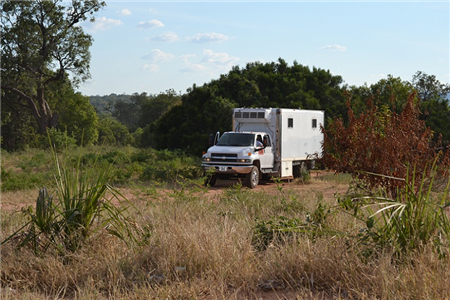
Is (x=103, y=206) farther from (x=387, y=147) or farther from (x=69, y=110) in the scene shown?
(x=69, y=110)

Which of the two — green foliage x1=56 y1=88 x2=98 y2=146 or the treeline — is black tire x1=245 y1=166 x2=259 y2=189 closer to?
the treeline

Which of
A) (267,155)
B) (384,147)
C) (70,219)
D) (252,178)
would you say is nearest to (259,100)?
(267,155)

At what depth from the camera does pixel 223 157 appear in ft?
62.8

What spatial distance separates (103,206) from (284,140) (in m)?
14.5

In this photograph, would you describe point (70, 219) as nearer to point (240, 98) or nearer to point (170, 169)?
point (170, 169)

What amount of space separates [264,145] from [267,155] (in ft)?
1.56

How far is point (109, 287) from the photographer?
560 cm

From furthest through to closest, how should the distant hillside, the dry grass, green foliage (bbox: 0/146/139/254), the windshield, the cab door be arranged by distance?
the distant hillside
the cab door
the windshield
green foliage (bbox: 0/146/139/254)
the dry grass

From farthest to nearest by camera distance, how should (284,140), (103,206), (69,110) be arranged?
(69,110)
(284,140)
(103,206)

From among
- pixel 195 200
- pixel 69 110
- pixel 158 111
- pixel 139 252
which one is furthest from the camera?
pixel 158 111

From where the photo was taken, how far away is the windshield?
64.6 feet

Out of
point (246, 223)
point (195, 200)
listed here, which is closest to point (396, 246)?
point (246, 223)

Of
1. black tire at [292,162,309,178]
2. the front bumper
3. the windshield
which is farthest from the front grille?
black tire at [292,162,309,178]

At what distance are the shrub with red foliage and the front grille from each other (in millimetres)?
6749
